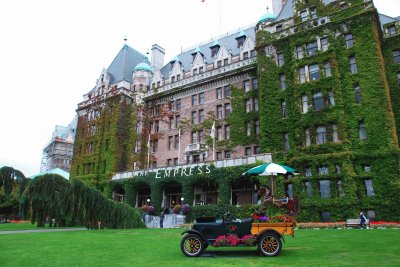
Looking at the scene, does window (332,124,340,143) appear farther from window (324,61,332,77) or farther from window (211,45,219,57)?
window (211,45,219,57)

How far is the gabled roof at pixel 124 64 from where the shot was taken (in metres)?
56.0

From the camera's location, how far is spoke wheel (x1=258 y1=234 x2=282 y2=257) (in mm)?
10617

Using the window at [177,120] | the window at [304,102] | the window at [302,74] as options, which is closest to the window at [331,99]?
the window at [304,102]

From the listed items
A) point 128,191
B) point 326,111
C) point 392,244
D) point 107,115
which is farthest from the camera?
point 107,115

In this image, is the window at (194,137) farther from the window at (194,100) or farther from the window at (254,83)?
the window at (254,83)

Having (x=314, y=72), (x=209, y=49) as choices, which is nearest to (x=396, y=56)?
(x=314, y=72)

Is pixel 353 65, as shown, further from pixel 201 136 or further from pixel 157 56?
pixel 157 56

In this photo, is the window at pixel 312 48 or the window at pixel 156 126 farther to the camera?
the window at pixel 156 126

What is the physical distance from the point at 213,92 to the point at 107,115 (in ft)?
60.3

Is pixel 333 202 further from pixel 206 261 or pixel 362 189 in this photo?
pixel 206 261

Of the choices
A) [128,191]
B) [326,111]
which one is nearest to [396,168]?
[326,111]

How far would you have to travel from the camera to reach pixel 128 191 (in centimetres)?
4362

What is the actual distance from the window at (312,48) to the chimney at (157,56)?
30.7 m

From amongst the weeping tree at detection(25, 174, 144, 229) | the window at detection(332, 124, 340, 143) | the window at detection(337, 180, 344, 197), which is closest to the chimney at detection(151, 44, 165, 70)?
the window at detection(332, 124, 340, 143)
